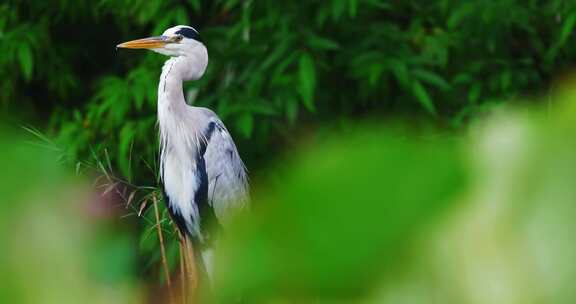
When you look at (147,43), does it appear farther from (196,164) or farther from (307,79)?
(307,79)

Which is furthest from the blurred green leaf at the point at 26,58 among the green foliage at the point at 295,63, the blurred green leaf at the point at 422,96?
the blurred green leaf at the point at 422,96

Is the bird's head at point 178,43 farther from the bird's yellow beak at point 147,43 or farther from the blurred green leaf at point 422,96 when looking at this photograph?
the blurred green leaf at point 422,96

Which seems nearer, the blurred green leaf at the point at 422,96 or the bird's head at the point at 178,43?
the bird's head at the point at 178,43

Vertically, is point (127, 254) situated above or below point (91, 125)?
above

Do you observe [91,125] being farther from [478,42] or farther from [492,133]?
[492,133]

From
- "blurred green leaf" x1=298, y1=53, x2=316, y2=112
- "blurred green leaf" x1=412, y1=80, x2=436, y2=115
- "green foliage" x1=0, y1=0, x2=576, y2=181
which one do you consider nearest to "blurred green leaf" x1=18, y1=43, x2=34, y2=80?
"green foliage" x1=0, y1=0, x2=576, y2=181

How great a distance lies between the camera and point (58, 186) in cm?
14

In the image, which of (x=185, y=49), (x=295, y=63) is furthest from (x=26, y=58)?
(x=185, y=49)

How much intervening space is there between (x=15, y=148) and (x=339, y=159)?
0.05 metres

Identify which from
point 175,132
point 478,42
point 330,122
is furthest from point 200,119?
point 478,42

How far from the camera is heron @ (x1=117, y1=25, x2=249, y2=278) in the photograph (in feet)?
5.78

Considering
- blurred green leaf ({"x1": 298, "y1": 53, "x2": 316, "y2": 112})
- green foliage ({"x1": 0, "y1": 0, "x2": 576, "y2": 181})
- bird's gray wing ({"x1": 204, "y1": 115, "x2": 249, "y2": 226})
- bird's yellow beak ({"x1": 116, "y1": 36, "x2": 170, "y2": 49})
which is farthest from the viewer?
green foliage ({"x1": 0, "y1": 0, "x2": 576, "y2": 181})

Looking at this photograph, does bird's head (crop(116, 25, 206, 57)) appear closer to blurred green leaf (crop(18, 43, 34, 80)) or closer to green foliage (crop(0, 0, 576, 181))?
green foliage (crop(0, 0, 576, 181))

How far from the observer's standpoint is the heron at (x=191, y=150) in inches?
69.3
